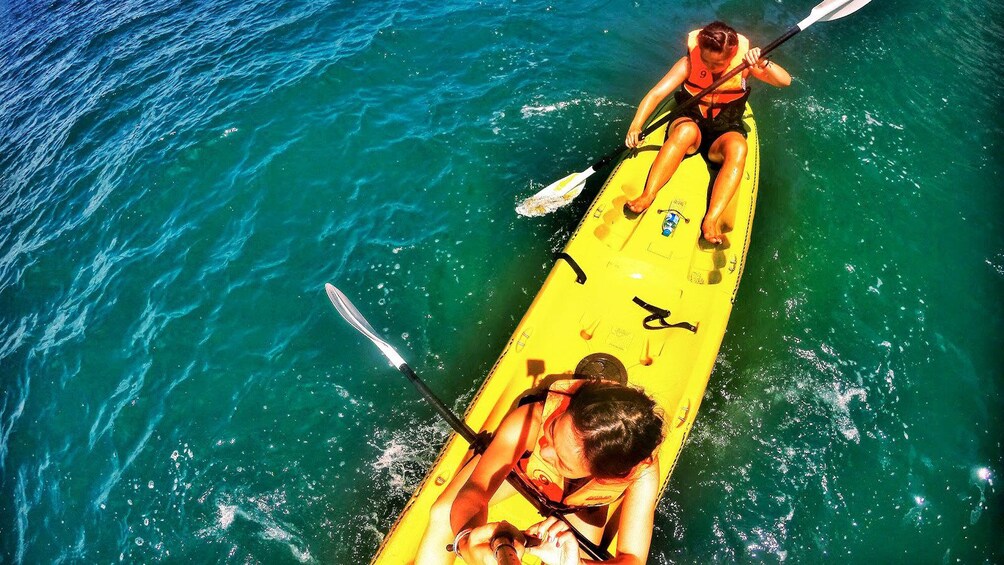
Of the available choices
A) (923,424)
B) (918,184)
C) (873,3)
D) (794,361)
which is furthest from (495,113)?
(873,3)

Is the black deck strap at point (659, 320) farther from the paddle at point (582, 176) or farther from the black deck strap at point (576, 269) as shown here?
the paddle at point (582, 176)

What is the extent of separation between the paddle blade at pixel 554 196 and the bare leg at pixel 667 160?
3.18 feet

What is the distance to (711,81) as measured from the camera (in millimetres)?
5746

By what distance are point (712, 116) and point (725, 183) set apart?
3.17 ft

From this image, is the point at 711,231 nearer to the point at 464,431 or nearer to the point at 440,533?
the point at 464,431

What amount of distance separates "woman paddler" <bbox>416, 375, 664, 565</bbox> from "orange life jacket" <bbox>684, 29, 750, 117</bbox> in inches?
154

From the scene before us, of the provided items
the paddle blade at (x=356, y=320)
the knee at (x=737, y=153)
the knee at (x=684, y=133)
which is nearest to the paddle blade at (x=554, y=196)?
the knee at (x=684, y=133)

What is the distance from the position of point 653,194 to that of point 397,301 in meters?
3.06

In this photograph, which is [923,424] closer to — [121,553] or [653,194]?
[653,194]

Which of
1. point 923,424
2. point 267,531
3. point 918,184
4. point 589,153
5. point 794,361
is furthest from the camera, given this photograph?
point 589,153

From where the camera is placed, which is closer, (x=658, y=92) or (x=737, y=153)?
(x=737, y=153)

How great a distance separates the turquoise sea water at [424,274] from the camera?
478cm

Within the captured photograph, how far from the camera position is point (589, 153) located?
7.31 m

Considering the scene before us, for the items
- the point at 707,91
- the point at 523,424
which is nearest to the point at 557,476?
the point at 523,424
